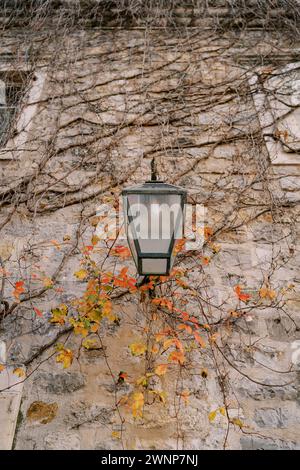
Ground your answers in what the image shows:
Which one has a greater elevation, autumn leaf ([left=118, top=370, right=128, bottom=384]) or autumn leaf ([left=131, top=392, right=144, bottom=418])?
autumn leaf ([left=118, top=370, right=128, bottom=384])

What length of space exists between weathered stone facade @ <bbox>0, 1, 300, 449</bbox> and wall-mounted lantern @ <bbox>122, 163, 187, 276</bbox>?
577 millimetres

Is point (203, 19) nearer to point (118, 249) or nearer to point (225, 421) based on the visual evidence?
point (118, 249)

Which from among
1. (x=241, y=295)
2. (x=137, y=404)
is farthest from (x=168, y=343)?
(x=241, y=295)

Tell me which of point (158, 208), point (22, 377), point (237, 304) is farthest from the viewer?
point (237, 304)

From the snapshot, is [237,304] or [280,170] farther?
[280,170]

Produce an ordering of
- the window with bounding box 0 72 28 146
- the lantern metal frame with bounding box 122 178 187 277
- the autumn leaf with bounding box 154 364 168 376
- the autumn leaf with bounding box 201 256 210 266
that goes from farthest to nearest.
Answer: the window with bounding box 0 72 28 146, the autumn leaf with bounding box 201 256 210 266, the autumn leaf with bounding box 154 364 168 376, the lantern metal frame with bounding box 122 178 187 277

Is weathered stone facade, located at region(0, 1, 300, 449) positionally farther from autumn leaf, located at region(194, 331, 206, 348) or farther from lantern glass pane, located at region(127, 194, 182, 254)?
lantern glass pane, located at region(127, 194, 182, 254)

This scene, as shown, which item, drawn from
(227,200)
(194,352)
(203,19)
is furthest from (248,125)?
(194,352)

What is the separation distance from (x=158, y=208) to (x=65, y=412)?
1168 millimetres

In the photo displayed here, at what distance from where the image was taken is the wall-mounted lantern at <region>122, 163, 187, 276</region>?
6.07 feet

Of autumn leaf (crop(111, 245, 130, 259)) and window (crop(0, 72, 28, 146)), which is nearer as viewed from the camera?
autumn leaf (crop(111, 245, 130, 259))

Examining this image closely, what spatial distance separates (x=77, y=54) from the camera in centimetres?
363

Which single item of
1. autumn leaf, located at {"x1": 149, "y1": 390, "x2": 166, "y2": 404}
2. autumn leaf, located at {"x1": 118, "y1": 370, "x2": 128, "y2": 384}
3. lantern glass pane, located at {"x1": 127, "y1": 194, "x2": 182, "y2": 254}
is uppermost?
lantern glass pane, located at {"x1": 127, "y1": 194, "x2": 182, "y2": 254}

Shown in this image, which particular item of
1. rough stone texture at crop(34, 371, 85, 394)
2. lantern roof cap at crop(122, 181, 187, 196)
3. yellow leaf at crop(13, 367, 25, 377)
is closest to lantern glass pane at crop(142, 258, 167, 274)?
lantern roof cap at crop(122, 181, 187, 196)
